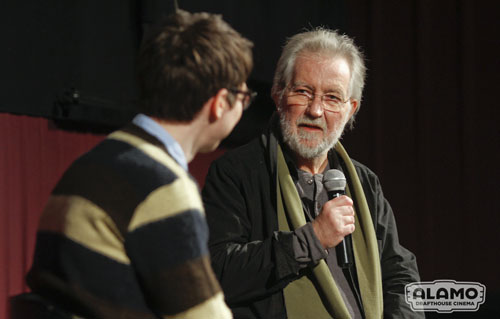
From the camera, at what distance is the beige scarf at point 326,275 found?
1.57m

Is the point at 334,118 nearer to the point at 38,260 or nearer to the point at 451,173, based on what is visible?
the point at 38,260

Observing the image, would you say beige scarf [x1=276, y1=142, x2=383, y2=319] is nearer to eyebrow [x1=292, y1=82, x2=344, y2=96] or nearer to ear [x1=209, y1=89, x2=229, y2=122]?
eyebrow [x1=292, y1=82, x2=344, y2=96]

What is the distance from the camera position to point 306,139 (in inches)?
68.8

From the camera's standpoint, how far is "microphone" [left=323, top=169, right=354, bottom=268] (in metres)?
1.59

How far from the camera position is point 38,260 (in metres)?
0.89

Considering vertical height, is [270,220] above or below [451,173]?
above

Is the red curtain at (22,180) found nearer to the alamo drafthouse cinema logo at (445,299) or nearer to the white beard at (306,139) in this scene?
the white beard at (306,139)

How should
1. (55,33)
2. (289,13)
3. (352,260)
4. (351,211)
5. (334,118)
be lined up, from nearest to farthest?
(351,211) < (352,260) < (334,118) < (55,33) < (289,13)

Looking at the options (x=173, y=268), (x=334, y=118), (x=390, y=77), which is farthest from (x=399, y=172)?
(x=173, y=268)

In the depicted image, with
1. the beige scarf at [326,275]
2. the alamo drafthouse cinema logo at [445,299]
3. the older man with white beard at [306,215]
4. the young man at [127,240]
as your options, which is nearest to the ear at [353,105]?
the older man with white beard at [306,215]

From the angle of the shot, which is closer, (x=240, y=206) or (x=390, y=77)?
(x=240, y=206)

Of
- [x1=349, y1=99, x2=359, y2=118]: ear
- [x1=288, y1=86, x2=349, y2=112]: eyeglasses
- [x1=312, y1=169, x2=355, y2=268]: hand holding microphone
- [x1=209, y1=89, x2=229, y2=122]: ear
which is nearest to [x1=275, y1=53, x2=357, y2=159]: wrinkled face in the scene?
[x1=288, y1=86, x2=349, y2=112]: eyeglasses

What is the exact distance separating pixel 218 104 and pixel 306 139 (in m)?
0.78

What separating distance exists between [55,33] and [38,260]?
8.18 ft
